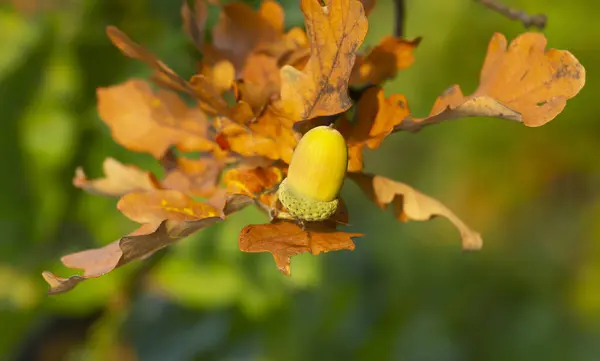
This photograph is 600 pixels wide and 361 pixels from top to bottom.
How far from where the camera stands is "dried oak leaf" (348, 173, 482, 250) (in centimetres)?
37

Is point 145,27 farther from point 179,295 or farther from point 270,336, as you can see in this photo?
point 270,336

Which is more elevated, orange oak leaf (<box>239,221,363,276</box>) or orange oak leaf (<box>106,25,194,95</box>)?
orange oak leaf (<box>106,25,194,95</box>)

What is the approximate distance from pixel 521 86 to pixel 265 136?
126 millimetres

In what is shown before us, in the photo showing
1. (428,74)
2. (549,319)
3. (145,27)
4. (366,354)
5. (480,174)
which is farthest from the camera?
(480,174)

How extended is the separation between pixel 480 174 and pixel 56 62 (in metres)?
1.40

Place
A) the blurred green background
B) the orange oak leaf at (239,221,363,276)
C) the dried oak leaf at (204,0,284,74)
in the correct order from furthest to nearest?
the blurred green background, the dried oak leaf at (204,0,284,74), the orange oak leaf at (239,221,363,276)

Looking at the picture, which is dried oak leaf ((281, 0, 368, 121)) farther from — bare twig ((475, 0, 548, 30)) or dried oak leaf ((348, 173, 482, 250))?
bare twig ((475, 0, 548, 30))

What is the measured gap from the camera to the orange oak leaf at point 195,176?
0.40 m

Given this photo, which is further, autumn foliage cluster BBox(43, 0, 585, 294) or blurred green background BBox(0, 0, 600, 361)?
blurred green background BBox(0, 0, 600, 361)

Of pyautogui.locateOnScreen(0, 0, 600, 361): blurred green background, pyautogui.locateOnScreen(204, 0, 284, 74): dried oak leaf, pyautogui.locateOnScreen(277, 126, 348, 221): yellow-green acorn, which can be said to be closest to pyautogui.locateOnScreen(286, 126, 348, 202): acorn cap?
pyautogui.locateOnScreen(277, 126, 348, 221): yellow-green acorn

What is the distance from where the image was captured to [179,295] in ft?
3.01

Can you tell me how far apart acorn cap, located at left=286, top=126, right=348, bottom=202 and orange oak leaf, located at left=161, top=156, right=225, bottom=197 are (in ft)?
0.25

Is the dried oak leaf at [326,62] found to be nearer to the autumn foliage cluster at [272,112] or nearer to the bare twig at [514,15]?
the autumn foliage cluster at [272,112]

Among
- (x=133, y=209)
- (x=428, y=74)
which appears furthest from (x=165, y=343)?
(x=428, y=74)
